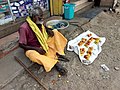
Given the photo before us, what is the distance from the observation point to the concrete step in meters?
1.98

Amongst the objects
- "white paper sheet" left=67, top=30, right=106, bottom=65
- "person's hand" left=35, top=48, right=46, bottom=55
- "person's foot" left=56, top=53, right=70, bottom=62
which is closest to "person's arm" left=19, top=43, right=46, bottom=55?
"person's hand" left=35, top=48, right=46, bottom=55

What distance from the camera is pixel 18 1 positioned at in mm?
3008

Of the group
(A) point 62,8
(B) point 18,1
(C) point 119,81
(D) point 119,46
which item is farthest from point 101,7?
(C) point 119,81

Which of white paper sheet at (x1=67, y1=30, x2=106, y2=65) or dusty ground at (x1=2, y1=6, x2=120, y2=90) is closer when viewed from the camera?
dusty ground at (x1=2, y1=6, x2=120, y2=90)

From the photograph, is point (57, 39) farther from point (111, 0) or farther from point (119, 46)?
point (111, 0)

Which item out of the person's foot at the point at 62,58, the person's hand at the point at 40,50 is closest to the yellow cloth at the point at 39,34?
the person's hand at the point at 40,50

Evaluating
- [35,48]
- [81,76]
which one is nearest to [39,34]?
[35,48]

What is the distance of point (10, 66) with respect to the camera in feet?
7.16

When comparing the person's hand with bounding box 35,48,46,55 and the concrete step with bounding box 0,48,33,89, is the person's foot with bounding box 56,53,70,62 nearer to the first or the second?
the person's hand with bounding box 35,48,46,55

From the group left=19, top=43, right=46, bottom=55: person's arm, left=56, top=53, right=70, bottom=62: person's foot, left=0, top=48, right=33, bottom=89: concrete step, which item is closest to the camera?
left=0, top=48, right=33, bottom=89: concrete step

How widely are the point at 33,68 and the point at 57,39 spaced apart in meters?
0.66

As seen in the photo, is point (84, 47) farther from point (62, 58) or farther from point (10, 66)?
point (10, 66)

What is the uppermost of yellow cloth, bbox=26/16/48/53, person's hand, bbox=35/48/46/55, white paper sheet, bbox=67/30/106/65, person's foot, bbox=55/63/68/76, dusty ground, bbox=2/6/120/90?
yellow cloth, bbox=26/16/48/53

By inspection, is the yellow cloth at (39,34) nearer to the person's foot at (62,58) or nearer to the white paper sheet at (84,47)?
the person's foot at (62,58)
